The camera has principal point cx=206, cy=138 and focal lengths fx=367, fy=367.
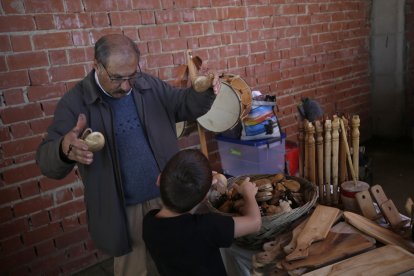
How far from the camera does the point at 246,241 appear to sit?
4.53 feet

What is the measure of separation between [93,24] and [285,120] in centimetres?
224

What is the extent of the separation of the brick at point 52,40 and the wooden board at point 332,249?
195cm

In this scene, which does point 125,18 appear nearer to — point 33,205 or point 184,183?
point 33,205

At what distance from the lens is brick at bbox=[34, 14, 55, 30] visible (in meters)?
2.25

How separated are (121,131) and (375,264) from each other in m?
1.15

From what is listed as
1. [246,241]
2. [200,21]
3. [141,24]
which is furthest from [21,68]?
[246,241]

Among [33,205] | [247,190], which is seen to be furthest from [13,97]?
[247,190]

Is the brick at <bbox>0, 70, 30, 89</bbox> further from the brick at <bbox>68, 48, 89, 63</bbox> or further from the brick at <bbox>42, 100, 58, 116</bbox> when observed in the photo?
the brick at <bbox>68, 48, 89, 63</bbox>

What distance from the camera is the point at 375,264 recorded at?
1.13m

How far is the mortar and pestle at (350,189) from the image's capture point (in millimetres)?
1494

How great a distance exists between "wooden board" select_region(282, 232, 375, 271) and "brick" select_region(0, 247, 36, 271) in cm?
190

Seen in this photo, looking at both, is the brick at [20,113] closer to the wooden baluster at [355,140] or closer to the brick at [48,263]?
the brick at [48,263]

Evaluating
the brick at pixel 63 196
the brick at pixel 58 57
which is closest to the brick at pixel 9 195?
the brick at pixel 63 196

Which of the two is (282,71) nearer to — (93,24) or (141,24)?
(141,24)
